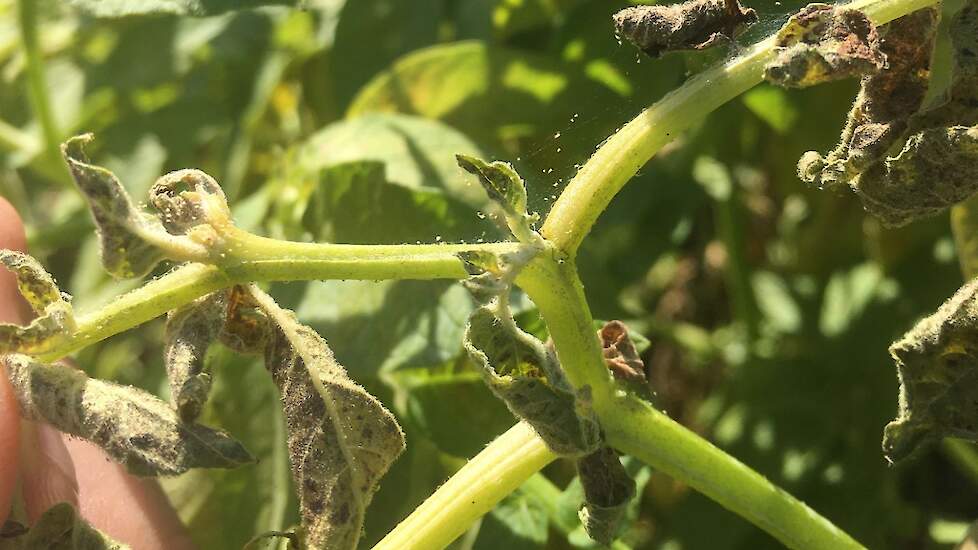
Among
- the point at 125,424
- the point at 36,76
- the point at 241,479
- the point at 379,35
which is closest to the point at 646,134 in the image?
the point at 125,424

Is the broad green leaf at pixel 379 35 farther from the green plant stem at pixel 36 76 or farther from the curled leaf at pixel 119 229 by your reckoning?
the curled leaf at pixel 119 229

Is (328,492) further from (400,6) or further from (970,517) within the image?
(970,517)

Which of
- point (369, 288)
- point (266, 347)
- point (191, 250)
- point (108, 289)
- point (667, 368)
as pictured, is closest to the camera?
point (191, 250)

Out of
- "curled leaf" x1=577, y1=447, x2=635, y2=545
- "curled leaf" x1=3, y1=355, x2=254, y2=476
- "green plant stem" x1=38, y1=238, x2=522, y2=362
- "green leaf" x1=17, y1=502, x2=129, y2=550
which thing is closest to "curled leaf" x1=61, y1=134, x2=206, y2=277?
"green plant stem" x1=38, y1=238, x2=522, y2=362

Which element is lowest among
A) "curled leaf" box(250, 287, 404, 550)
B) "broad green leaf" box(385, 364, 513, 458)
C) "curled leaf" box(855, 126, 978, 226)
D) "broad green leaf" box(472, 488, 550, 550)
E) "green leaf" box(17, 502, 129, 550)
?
"broad green leaf" box(472, 488, 550, 550)

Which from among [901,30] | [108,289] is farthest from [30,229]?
[901,30]

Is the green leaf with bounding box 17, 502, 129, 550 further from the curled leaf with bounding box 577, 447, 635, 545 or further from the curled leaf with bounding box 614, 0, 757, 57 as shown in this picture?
the curled leaf with bounding box 614, 0, 757, 57

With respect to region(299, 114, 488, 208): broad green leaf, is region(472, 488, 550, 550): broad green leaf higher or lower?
lower
